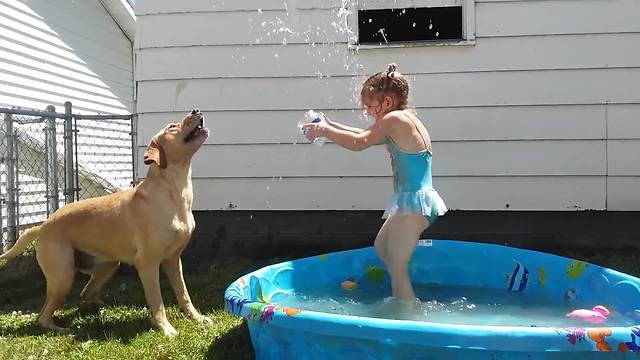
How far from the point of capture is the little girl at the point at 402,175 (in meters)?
3.41

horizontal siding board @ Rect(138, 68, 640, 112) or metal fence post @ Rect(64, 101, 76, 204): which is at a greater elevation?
horizontal siding board @ Rect(138, 68, 640, 112)

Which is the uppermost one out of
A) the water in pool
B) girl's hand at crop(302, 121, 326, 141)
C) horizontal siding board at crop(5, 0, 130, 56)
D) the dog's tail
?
horizontal siding board at crop(5, 0, 130, 56)

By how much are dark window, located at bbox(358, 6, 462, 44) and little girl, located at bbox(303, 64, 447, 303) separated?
1.89 meters

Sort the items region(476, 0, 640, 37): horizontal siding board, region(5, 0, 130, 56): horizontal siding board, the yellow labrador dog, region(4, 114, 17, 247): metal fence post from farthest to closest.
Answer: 1. region(5, 0, 130, 56): horizontal siding board
2. region(4, 114, 17, 247): metal fence post
3. region(476, 0, 640, 37): horizontal siding board
4. the yellow labrador dog

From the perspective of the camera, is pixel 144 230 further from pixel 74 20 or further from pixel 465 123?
pixel 74 20

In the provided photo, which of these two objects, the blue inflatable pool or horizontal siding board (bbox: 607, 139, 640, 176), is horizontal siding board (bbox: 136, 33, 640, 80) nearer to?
horizontal siding board (bbox: 607, 139, 640, 176)

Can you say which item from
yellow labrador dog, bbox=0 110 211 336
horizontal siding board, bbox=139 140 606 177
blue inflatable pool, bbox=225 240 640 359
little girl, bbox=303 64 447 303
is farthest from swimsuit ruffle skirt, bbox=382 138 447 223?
horizontal siding board, bbox=139 140 606 177

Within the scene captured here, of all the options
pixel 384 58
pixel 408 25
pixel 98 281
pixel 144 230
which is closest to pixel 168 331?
pixel 144 230

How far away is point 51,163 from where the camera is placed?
23.9 feet

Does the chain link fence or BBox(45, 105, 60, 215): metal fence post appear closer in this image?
the chain link fence

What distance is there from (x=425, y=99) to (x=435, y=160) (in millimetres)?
568

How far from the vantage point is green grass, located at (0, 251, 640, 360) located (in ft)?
10.4

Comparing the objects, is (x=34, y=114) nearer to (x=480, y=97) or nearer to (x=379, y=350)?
(x=480, y=97)

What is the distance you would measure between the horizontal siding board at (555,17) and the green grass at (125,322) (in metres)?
2.05
